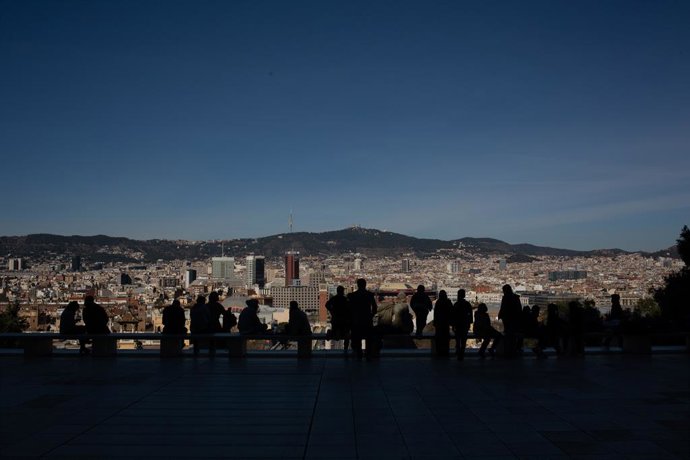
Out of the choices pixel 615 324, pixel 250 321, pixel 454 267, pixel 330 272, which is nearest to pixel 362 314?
pixel 250 321

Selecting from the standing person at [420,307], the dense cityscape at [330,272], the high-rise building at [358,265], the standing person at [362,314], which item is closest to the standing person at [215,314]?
the standing person at [362,314]

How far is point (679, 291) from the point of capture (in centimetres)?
1989

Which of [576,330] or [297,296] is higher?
[576,330]

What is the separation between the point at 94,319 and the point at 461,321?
6613 mm

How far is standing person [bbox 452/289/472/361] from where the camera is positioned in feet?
38.3

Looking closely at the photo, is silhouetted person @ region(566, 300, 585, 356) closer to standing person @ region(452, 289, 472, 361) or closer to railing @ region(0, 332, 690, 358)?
railing @ region(0, 332, 690, 358)

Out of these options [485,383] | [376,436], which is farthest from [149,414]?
[485,383]

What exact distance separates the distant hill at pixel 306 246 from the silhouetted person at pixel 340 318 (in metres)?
107

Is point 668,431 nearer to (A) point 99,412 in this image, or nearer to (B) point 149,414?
(B) point 149,414

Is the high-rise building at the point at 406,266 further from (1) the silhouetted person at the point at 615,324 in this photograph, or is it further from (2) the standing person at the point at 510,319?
(2) the standing person at the point at 510,319

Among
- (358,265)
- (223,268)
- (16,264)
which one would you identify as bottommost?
(16,264)

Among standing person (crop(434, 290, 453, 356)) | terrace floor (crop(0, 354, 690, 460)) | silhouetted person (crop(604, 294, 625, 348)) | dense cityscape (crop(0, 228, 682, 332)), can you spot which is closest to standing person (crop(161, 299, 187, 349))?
terrace floor (crop(0, 354, 690, 460))

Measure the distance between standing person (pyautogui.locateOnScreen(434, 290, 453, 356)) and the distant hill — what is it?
108m

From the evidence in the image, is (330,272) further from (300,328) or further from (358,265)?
(300,328)
